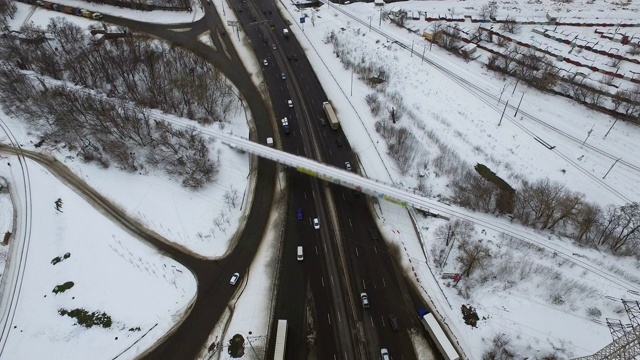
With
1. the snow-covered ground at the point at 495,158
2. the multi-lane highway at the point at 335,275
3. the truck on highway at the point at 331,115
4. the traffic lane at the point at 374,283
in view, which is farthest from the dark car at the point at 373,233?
the truck on highway at the point at 331,115

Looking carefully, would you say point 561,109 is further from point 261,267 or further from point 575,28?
point 261,267

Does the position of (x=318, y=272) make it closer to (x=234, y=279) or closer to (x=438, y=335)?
(x=234, y=279)

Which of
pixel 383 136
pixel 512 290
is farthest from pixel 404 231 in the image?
pixel 383 136

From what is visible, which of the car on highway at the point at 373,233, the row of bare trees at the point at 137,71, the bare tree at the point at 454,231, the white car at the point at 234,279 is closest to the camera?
the white car at the point at 234,279

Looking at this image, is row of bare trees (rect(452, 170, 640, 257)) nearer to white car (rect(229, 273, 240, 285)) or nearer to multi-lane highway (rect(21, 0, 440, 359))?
multi-lane highway (rect(21, 0, 440, 359))

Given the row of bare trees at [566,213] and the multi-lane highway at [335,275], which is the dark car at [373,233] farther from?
the row of bare trees at [566,213]

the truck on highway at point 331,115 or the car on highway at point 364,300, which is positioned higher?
the truck on highway at point 331,115
